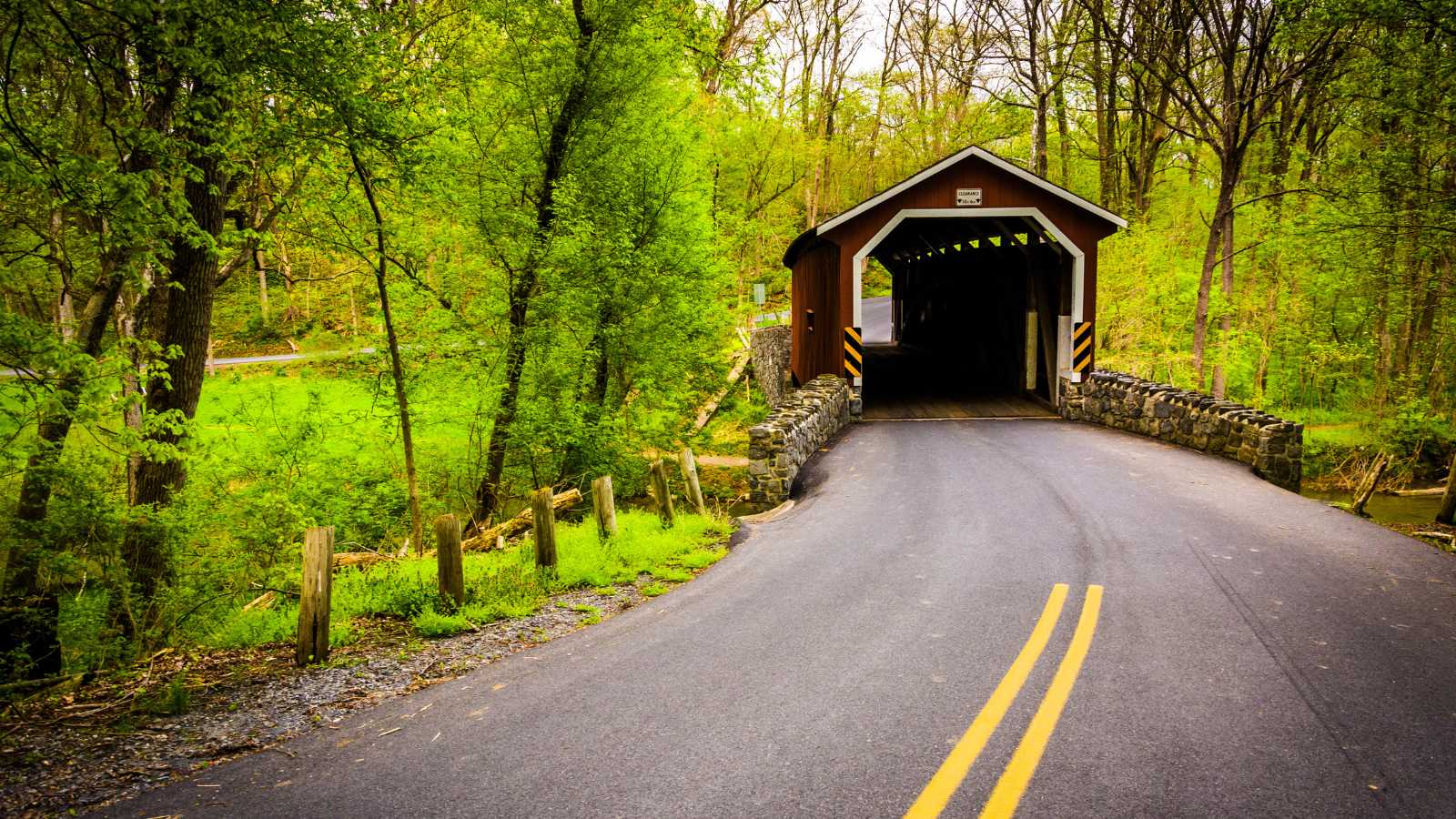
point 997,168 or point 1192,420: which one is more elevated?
point 997,168

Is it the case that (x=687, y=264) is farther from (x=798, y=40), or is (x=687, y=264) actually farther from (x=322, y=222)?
(x=798, y=40)

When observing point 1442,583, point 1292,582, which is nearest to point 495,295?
point 1292,582

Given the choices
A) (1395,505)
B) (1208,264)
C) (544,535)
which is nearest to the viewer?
(544,535)

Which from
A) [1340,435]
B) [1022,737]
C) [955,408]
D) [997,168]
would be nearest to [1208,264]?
[997,168]

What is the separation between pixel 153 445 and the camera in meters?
5.25

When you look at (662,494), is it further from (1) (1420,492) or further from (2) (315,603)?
(1) (1420,492)

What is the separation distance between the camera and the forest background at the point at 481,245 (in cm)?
556

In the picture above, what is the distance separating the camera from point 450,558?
229 inches

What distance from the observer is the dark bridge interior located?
1595cm

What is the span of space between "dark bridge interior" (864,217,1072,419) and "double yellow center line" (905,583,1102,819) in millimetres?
10752

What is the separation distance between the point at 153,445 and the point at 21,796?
2627 millimetres

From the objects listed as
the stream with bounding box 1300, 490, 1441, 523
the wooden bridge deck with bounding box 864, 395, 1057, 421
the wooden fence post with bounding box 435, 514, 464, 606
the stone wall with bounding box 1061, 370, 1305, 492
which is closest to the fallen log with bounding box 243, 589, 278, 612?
the wooden fence post with bounding box 435, 514, 464, 606

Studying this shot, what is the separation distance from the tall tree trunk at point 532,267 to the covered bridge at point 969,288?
5.10m

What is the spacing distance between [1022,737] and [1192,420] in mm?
9923
